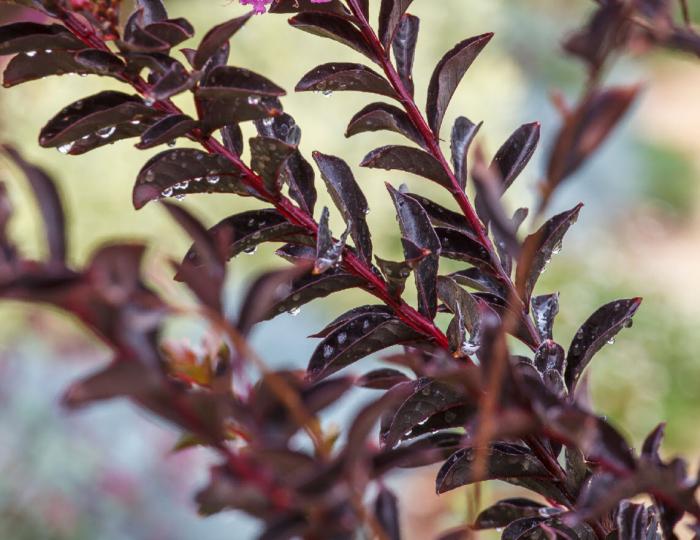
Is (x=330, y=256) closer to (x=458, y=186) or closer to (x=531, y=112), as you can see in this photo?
(x=458, y=186)

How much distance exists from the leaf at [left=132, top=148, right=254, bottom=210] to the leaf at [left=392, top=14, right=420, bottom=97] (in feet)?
0.39

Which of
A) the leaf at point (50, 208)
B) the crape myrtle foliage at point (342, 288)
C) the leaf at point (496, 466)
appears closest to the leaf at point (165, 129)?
the crape myrtle foliage at point (342, 288)

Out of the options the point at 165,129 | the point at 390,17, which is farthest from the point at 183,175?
the point at 390,17

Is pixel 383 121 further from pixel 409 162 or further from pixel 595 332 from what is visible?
pixel 595 332

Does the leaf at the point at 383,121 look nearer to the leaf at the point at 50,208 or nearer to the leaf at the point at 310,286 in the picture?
the leaf at the point at 310,286

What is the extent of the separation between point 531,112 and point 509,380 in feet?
18.6

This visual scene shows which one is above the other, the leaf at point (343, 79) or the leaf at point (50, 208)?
the leaf at point (343, 79)

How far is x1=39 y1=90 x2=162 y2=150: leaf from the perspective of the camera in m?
0.41

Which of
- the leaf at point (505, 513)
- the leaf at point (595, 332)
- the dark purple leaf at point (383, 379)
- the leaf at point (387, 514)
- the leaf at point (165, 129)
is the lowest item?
the leaf at point (505, 513)

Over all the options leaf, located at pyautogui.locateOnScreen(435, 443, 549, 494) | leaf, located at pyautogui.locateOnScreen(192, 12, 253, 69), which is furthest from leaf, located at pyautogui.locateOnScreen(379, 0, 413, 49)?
leaf, located at pyautogui.locateOnScreen(435, 443, 549, 494)

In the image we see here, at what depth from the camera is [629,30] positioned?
11.5 inches

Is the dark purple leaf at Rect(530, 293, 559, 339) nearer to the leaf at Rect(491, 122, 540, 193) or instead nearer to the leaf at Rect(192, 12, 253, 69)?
the leaf at Rect(491, 122, 540, 193)

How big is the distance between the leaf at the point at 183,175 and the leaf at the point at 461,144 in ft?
0.40

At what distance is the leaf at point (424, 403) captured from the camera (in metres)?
0.41
